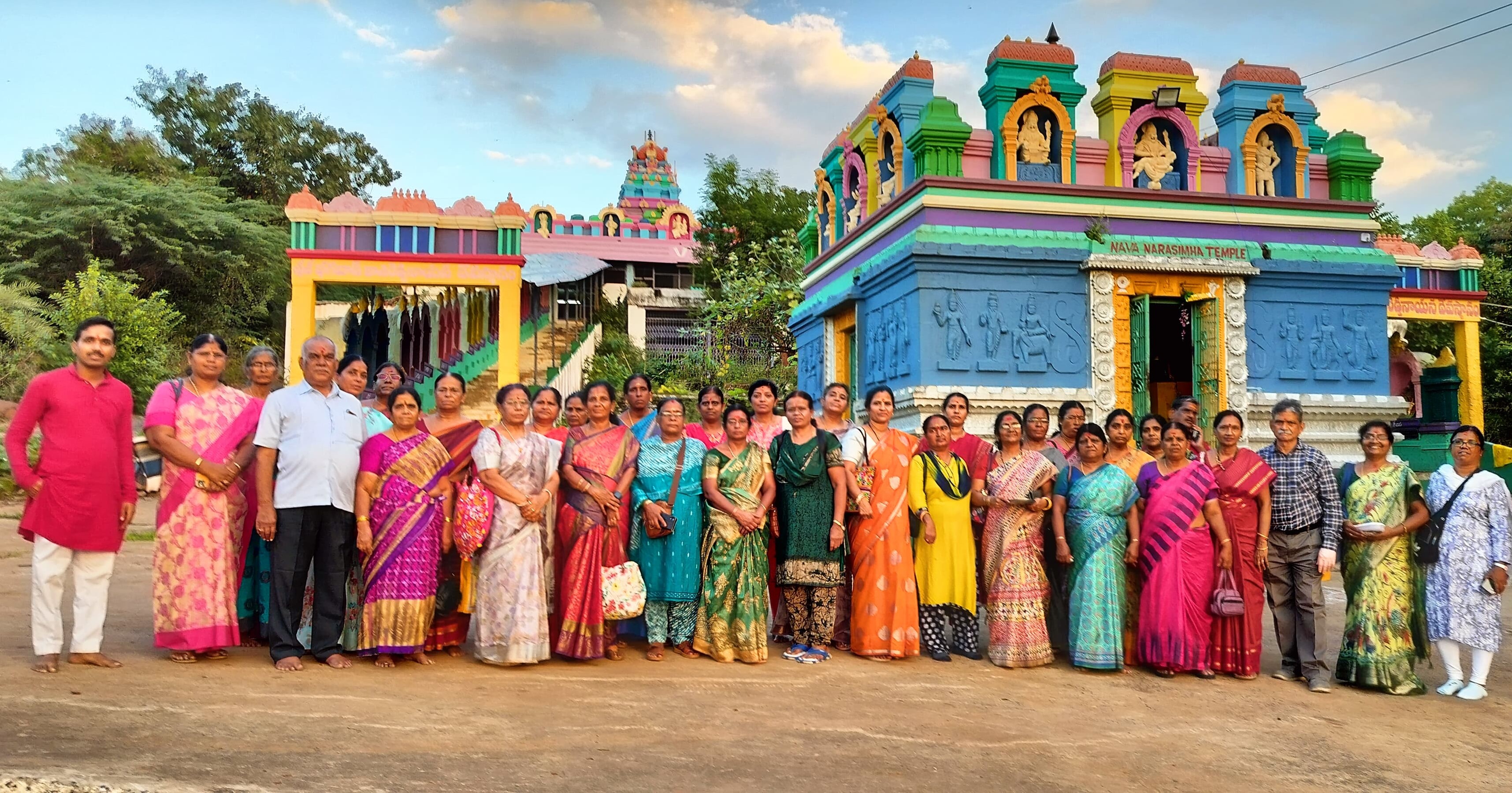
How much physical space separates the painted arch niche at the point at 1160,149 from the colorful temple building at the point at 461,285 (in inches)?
302

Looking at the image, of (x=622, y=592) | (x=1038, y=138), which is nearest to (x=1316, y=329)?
(x=1038, y=138)

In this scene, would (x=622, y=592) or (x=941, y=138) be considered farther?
(x=941, y=138)

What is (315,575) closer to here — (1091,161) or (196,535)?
(196,535)

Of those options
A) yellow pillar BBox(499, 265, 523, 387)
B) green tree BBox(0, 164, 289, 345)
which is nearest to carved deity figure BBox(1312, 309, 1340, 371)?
yellow pillar BBox(499, 265, 523, 387)

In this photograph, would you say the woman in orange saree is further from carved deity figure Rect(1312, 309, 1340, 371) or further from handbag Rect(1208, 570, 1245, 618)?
carved deity figure Rect(1312, 309, 1340, 371)

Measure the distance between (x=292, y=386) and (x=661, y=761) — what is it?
262 centimetres

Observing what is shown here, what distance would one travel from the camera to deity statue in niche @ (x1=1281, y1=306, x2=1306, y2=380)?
1132 cm

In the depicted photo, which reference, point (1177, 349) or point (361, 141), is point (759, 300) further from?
point (361, 141)

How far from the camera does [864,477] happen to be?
598cm

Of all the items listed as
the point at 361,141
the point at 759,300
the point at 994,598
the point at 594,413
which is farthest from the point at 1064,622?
the point at 361,141

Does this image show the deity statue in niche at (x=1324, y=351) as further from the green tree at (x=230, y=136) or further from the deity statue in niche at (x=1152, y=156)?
the green tree at (x=230, y=136)

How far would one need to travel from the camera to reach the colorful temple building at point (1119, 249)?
421 inches

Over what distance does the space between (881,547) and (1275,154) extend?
848cm

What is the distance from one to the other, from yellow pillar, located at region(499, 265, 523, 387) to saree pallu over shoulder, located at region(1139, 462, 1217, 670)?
9707 mm
